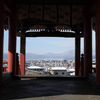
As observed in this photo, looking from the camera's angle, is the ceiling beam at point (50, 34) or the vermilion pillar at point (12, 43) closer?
the vermilion pillar at point (12, 43)

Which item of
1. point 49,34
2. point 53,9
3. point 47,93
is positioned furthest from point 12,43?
point 49,34

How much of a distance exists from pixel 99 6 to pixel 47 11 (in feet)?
11.7

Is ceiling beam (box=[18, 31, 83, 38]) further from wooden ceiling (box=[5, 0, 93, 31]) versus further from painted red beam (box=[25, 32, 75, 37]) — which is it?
wooden ceiling (box=[5, 0, 93, 31])

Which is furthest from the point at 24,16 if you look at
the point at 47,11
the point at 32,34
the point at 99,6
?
the point at 32,34

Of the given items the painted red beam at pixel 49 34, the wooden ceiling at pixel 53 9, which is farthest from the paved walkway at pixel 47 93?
the painted red beam at pixel 49 34

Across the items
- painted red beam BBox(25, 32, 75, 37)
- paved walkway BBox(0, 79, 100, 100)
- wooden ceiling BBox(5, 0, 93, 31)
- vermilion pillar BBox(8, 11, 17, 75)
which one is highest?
wooden ceiling BBox(5, 0, 93, 31)

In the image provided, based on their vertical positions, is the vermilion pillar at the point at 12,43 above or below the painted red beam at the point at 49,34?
below

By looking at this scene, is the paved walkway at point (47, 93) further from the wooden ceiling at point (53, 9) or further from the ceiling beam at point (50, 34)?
the ceiling beam at point (50, 34)

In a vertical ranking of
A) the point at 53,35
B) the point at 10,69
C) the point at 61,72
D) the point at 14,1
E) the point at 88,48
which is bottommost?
the point at 61,72

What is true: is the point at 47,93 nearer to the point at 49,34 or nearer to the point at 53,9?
the point at 53,9

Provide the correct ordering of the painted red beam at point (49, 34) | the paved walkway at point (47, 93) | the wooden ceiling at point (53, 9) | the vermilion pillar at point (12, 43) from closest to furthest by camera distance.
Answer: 1. the paved walkway at point (47, 93)
2. the vermilion pillar at point (12, 43)
3. the wooden ceiling at point (53, 9)
4. the painted red beam at point (49, 34)

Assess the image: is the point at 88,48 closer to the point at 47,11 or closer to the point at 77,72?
the point at 47,11

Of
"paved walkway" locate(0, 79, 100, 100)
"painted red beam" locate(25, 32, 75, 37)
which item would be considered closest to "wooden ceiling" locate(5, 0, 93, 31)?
"paved walkway" locate(0, 79, 100, 100)

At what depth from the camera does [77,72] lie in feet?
45.8
